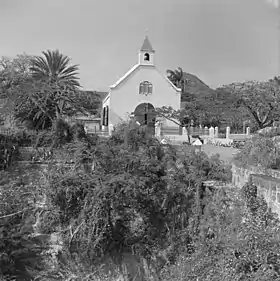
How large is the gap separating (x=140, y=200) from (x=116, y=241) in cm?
104

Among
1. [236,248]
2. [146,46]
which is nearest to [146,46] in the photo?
[146,46]

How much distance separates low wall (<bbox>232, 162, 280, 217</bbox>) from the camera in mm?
6500

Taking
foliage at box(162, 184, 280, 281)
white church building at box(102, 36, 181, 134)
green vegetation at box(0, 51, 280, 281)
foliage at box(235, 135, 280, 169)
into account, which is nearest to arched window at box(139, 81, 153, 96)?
white church building at box(102, 36, 181, 134)

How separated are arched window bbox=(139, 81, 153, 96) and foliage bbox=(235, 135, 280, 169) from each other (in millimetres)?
20349

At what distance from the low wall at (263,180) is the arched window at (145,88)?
20678 mm

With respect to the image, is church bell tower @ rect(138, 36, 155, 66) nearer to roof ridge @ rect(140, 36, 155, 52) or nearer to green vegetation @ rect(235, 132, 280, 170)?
roof ridge @ rect(140, 36, 155, 52)

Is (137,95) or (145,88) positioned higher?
(145,88)

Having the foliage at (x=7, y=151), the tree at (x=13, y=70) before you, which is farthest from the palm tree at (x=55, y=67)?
the foliage at (x=7, y=151)

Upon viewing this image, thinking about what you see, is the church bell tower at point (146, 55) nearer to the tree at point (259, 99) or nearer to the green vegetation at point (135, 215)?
the tree at point (259, 99)

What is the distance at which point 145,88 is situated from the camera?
96.0ft

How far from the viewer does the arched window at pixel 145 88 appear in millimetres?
29219

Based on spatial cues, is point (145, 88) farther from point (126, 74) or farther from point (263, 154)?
point (263, 154)

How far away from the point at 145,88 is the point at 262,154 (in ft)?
70.5

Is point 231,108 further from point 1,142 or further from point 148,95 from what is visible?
point 1,142
